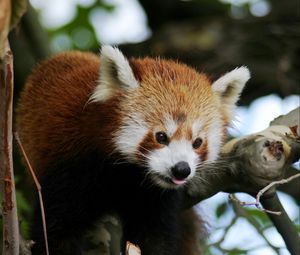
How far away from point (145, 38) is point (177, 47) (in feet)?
0.92

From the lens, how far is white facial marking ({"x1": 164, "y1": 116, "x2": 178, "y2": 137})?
125 inches

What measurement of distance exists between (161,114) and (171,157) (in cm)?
23

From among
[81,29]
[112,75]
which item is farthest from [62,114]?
[81,29]

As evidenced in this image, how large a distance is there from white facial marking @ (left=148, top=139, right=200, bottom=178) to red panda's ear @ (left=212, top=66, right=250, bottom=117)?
0.45m

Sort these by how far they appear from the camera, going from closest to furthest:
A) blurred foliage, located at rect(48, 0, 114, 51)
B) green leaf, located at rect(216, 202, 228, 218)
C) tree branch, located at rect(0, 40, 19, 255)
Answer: tree branch, located at rect(0, 40, 19, 255)
green leaf, located at rect(216, 202, 228, 218)
blurred foliage, located at rect(48, 0, 114, 51)

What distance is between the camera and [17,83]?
5.03 metres

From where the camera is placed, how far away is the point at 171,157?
311 cm

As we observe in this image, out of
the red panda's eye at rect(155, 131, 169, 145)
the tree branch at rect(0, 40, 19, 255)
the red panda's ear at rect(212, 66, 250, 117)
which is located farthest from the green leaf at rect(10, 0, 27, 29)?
the red panda's ear at rect(212, 66, 250, 117)

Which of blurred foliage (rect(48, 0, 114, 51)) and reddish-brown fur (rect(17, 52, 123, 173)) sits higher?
reddish-brown fur (rect(17, 52, 123, 173))

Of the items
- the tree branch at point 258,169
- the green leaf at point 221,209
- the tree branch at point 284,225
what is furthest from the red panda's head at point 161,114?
the green leaf at point 221,209

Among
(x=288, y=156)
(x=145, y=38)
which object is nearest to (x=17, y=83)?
(x=145, y=38)

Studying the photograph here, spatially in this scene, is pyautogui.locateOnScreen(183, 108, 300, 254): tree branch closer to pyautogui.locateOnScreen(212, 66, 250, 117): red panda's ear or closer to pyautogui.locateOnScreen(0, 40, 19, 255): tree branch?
pyautogui.locateOnScreen(212, 66, 250, 117): red panda's ear

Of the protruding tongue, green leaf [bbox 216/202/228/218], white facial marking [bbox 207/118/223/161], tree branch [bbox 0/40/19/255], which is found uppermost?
tree branch [bbox 0/40/19/255]

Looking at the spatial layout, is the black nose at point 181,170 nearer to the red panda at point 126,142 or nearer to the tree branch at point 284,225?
the red panda at point 126,142
